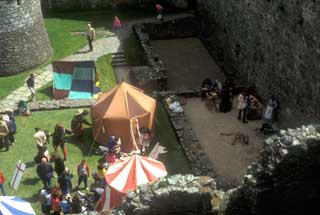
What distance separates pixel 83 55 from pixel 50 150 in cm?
706

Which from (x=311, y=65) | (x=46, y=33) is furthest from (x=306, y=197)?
(x=46, y=33)

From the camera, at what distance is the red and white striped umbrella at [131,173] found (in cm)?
1229

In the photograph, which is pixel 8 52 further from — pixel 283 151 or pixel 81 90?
pixel 283 151

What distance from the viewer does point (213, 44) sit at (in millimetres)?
22359

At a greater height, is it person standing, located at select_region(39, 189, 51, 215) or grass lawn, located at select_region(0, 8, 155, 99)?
grass lawn, located at select_region(0, 8, 155, 99)

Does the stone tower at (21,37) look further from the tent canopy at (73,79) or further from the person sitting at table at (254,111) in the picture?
the person sitting at table at (254,111)

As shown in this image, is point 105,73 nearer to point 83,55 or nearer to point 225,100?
point 83,55

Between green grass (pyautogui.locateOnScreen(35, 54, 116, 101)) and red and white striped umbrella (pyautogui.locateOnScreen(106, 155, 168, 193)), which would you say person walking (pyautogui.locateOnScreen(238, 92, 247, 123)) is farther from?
green grass (pyautogui.locateOnScreen(35, 54, 116, 101))

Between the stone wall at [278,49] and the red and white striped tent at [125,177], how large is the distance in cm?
475

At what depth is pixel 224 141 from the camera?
16.0 meters

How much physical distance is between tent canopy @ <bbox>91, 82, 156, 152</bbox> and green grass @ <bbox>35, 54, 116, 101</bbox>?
3455mm

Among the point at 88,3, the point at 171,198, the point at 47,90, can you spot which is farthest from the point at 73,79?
the point at 171,198

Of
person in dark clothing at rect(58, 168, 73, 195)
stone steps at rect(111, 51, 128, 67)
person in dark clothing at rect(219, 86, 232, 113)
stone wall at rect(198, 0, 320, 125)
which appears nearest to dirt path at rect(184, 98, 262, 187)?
person in dark clothing at rect(219, 86, 232, 113)

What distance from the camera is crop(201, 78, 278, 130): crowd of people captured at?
53.1 feet
